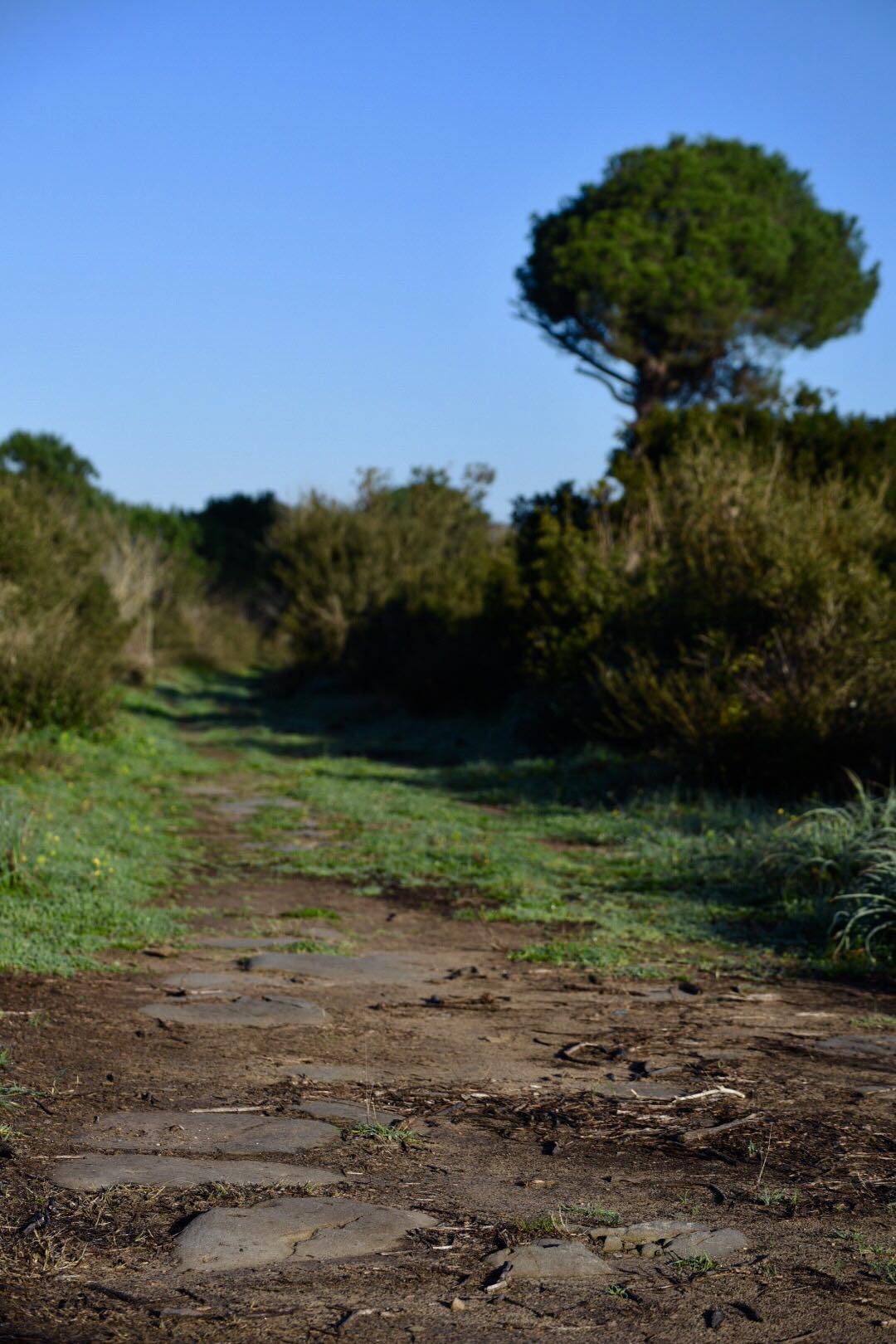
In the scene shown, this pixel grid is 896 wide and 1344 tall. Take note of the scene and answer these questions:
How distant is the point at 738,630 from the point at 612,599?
2.42 metres

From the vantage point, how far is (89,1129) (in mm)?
3416

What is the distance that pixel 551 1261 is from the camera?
8.75 ft

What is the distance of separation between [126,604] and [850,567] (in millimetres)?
16377

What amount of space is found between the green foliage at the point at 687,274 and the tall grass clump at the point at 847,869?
826 inches

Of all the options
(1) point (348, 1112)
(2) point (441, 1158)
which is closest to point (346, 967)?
(1) point (348, 1112)

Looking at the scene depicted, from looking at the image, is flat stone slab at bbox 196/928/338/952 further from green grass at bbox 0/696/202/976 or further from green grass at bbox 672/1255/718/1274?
green grass at bbox 672/1255/718/1274

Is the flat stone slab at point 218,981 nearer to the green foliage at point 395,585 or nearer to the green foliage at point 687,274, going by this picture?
the green foliage at point 395,585

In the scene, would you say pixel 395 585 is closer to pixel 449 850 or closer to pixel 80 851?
pixel 449 850

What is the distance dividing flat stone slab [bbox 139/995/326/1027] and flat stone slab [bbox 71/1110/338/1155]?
1.08 m

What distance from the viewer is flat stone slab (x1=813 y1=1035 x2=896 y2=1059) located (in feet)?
14.8

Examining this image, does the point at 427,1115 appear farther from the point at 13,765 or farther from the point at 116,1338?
the point at 13,765

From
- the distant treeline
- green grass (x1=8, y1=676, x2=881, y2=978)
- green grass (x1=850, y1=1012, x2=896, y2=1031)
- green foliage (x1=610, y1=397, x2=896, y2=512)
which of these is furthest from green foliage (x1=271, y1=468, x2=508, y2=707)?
green grass (x1=850, y1=1012, x2=896, y2=1031)

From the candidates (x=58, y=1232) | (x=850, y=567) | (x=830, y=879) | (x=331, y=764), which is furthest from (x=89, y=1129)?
(x=331, y=764)

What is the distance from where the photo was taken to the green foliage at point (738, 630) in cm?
1001
